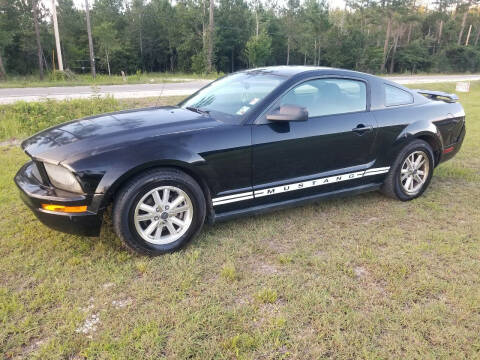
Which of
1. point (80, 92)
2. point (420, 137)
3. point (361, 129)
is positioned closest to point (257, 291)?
point (361, 129)

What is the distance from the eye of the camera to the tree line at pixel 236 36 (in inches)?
1297

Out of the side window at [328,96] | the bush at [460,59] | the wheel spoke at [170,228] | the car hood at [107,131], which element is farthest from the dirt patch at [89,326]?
the bush at [460,59]

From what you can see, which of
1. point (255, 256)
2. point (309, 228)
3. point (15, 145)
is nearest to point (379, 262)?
point (309, 228)

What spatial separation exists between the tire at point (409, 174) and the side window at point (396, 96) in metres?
0.47

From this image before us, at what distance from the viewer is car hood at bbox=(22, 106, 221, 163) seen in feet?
9.05

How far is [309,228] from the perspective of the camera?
11.5ft

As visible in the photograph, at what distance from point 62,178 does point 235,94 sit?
1763 mm

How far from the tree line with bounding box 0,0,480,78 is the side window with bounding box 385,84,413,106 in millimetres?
28282

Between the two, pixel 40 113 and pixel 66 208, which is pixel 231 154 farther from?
pixel 40 113

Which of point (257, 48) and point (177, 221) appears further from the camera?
point (257, 48)

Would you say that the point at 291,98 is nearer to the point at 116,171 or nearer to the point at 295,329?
the point at 116,171

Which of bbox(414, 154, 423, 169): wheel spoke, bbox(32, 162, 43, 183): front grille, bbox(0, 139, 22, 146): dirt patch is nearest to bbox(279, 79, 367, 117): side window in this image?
bbox(414, 154, 423, 169): wheel spoke

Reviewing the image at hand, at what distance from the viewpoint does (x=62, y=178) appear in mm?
2691

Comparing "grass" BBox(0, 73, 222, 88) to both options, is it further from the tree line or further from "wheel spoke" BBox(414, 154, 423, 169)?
"wheel spoke" BBox(414, 154, 423, 169)
